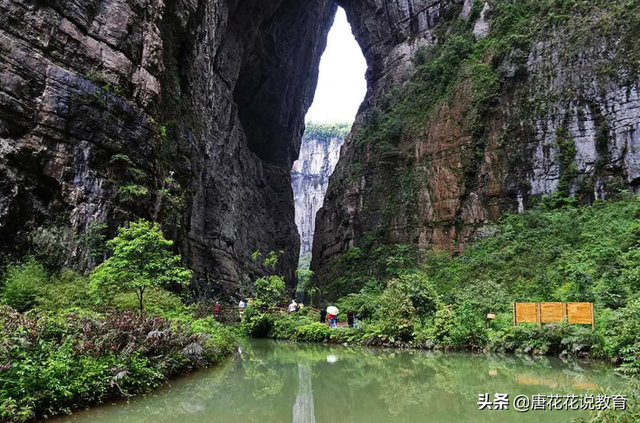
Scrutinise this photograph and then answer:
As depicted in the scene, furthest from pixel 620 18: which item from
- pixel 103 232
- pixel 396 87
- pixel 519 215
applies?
pixel 103 232

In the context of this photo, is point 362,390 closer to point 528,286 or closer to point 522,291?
point 522,291

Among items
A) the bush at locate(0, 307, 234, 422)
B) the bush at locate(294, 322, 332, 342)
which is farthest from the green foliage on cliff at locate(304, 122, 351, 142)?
the bush at locate(0, 307, 234, 422)

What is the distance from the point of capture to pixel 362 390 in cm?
699

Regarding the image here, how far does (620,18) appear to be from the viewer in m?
20.7

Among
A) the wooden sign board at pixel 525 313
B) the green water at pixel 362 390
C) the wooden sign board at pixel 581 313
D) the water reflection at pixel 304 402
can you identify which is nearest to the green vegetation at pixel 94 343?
the green water at pixel 362 390

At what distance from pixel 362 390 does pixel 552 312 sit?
613 centimetres

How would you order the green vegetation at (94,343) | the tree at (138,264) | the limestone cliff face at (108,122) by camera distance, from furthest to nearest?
the limestone cliff face at (108,122)
the tree at (138,264)
the green vegetation at (94,343)

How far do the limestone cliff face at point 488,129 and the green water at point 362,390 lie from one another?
1376 cm

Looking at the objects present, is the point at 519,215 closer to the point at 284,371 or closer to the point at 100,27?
the point at 284,371

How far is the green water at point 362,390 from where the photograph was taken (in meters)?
5.44

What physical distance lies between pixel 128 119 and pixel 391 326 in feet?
36.3

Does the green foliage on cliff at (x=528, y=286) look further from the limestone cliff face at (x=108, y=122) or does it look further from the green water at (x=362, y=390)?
the limestone cliff face at (x=108, y=122)

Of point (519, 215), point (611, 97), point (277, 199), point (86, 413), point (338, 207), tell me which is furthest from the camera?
point (277, 199)

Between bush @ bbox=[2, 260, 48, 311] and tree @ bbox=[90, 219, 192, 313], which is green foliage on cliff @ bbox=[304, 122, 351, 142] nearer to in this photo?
bush @ bbox=[2, 260, 48, 311]
